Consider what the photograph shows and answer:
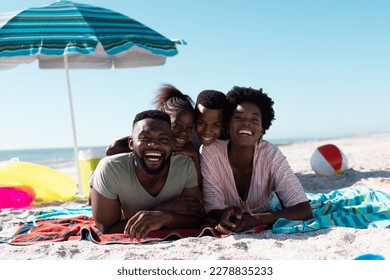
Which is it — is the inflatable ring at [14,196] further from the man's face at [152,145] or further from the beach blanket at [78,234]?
the man's face at [152,145]

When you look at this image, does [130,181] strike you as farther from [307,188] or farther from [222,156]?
[307,188]

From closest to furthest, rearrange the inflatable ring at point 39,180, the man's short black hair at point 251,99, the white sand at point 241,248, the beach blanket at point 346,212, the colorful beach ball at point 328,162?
the white sand at point 241,248 < the beach blanket at point 346,212 < the man's short black hair at point 251,99 < the inflatable ring at point 39,180 < the colorful beach ball at point 328,162

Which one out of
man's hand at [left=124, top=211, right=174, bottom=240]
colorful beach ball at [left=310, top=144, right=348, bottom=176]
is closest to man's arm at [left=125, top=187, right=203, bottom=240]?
man's hand at [left=124, top=211, right=174, bottom=240]

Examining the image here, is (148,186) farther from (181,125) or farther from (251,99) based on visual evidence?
(251,99)

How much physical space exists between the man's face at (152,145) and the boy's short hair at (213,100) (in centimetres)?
60

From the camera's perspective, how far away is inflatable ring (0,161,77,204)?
5.41 meters

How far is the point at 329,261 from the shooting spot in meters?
2.36

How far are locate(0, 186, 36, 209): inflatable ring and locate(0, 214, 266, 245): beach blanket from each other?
4.81ft

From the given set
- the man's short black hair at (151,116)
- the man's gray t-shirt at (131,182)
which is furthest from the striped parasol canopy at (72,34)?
the man's gray t-shirt at (131,182)

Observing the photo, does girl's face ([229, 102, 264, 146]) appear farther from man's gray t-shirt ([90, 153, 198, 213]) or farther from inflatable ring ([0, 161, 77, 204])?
inflatable ring ([0, 161, 77, 204])

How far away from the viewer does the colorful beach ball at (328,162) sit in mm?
6492

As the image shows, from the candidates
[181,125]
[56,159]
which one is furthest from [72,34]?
[56,159]

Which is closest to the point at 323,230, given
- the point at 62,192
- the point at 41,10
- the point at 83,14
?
the point at 62,192

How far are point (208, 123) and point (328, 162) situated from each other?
11.6ft
